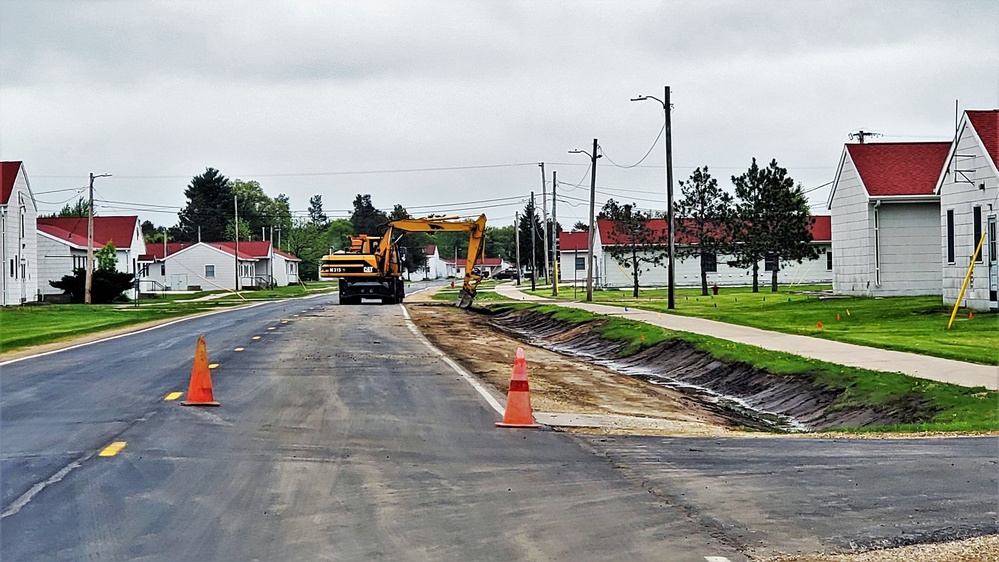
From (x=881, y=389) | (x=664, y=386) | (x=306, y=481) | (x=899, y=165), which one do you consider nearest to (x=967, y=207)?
(x=899, y=165)

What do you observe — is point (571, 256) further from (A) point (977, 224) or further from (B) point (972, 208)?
(A) point (977, 224)

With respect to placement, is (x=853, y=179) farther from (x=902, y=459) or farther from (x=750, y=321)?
(x=902, y=459)

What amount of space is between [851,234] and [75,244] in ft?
156

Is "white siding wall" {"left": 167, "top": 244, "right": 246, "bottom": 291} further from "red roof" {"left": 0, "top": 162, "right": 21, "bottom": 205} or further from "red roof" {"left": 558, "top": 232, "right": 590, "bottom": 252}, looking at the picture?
"red roof" {"left": 0, "top": 162, "right": 21, "bottom": 205}

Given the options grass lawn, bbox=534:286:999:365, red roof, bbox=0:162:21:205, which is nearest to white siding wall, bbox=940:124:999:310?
grass lawn, bbox=534:286:999:365

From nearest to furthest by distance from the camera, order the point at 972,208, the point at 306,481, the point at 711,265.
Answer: the point at 306,481 → the point at 972,208 → the point at 711,265

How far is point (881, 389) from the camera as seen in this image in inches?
637

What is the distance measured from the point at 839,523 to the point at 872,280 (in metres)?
35.1

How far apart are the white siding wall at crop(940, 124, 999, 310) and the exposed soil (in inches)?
371

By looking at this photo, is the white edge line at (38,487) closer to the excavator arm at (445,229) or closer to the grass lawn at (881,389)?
the grass lawn at (881,389)

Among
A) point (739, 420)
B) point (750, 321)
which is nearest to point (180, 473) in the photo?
point (739, 420)

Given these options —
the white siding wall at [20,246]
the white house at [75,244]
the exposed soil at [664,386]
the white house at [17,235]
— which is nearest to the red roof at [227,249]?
the white house at [75,244]

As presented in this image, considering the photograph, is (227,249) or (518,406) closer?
(518,406)

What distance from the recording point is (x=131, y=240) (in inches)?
3253
